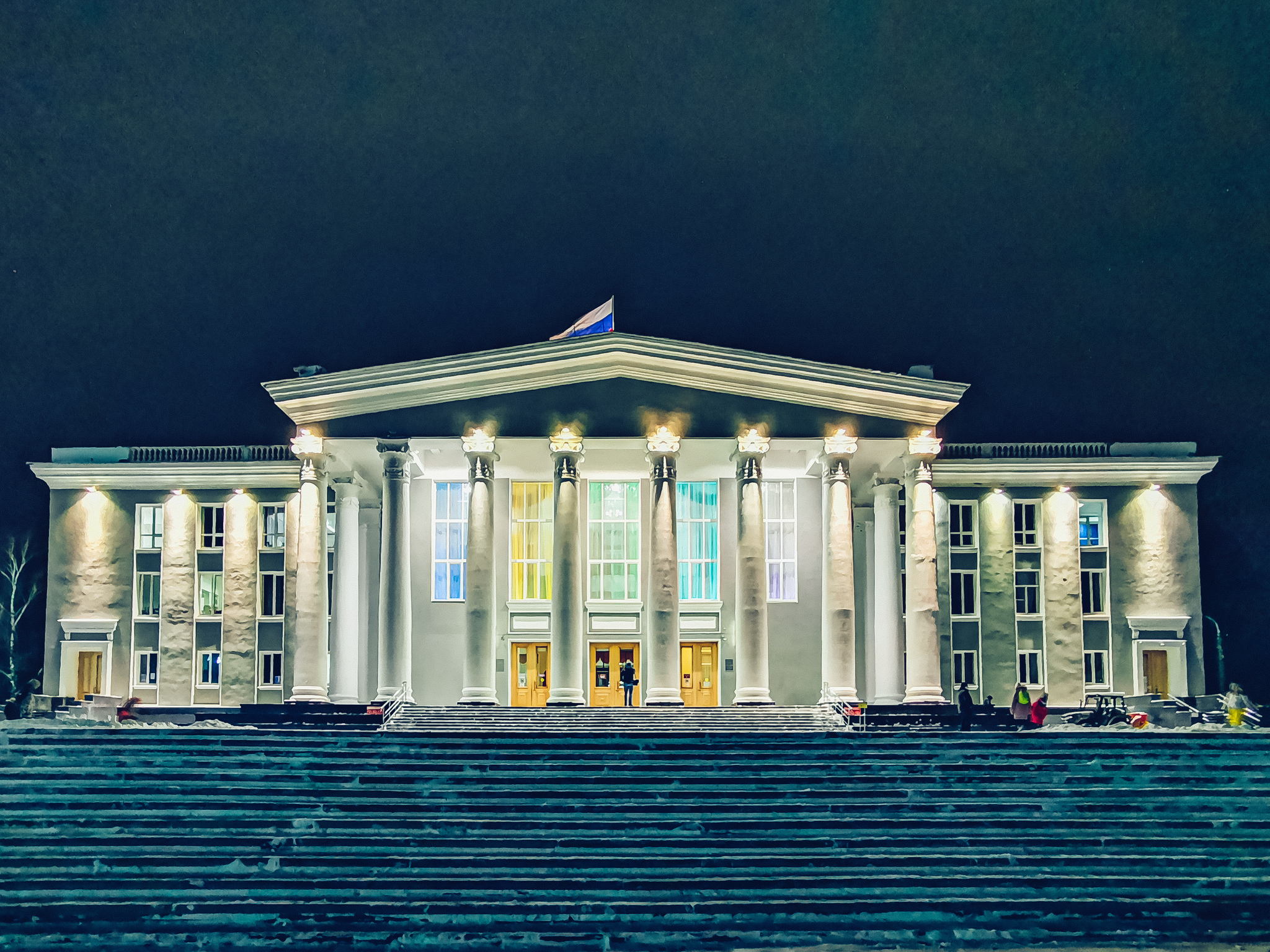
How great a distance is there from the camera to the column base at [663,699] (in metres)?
32.0

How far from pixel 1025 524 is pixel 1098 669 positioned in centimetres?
506

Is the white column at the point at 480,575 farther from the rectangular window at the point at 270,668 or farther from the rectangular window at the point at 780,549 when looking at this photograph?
the rectangular window at the point at 270,668

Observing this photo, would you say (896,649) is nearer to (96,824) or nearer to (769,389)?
(769,389)

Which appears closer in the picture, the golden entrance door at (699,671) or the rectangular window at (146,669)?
the golden entrance door at (699,671)

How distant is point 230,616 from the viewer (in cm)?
→ 4038

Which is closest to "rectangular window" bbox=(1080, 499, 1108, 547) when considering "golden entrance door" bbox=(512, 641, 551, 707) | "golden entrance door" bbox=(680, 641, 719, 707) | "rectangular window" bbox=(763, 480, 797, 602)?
"rectangular window" bbox=(763, 480, 797, 602)

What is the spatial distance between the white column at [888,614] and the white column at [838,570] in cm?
233

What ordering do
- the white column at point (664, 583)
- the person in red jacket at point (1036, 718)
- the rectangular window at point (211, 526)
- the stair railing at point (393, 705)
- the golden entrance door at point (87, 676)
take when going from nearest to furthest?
the person in red jacket at point (1036, 718), the stair railing at point (393, 705), the white column at point (664, 583), the golden entrance door at point (87, 676), the rectangular window at point (211, 526)

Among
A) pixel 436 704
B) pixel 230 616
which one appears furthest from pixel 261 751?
pixel 230 616

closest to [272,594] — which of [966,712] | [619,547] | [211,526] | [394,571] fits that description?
[211,526]

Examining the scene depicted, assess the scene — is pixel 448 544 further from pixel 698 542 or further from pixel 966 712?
pixel 966 712

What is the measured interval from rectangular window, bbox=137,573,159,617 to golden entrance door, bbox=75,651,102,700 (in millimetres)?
2114

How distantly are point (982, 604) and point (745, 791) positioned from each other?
17550 mm

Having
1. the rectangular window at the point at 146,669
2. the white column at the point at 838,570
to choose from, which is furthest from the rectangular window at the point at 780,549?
the rectangular window at the point at 146,669
